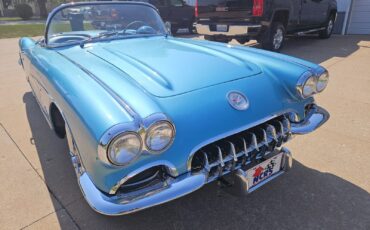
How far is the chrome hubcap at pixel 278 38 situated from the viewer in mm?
7395

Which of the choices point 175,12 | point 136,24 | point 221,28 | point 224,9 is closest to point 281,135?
point 136,24

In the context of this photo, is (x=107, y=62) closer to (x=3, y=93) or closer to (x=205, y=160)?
(x=205, y=160)

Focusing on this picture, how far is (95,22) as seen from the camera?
335 centimetres

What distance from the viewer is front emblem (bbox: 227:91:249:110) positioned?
2.02 m

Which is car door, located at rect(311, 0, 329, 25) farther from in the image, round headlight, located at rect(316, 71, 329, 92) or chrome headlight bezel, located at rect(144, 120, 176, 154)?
chrome headlight bezel, located at rect(144, 120, 176, 154)

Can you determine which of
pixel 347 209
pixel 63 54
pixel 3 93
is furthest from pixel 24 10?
pixel 347 209

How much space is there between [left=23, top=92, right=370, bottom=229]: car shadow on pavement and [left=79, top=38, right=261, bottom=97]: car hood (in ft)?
2.90

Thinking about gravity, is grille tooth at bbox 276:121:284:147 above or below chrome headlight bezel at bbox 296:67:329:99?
below

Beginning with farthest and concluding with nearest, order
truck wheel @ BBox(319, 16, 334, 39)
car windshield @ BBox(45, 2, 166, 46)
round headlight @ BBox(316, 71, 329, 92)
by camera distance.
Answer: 1. truck wheel @ BBox(319, 16, 334, 39)
2. car windshield @ BBox(45, 2, 166, 46)
3. round headlight @ BBox(316, 71, 329, 92)

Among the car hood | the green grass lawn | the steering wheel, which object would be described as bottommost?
the green grass lawn

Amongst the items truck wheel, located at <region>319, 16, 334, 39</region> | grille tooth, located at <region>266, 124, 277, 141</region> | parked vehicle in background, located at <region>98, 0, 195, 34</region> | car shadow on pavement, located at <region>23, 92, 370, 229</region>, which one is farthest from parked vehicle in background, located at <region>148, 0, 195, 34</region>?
grille tooth, located at <region>266, 124, 277, 141</region>

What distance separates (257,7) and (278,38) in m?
1.35

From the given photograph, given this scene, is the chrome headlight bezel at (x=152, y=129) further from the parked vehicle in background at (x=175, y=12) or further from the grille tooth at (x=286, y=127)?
the parked vehicle in background at (x=175, y=12)

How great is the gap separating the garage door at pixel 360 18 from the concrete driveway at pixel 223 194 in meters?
9.12
